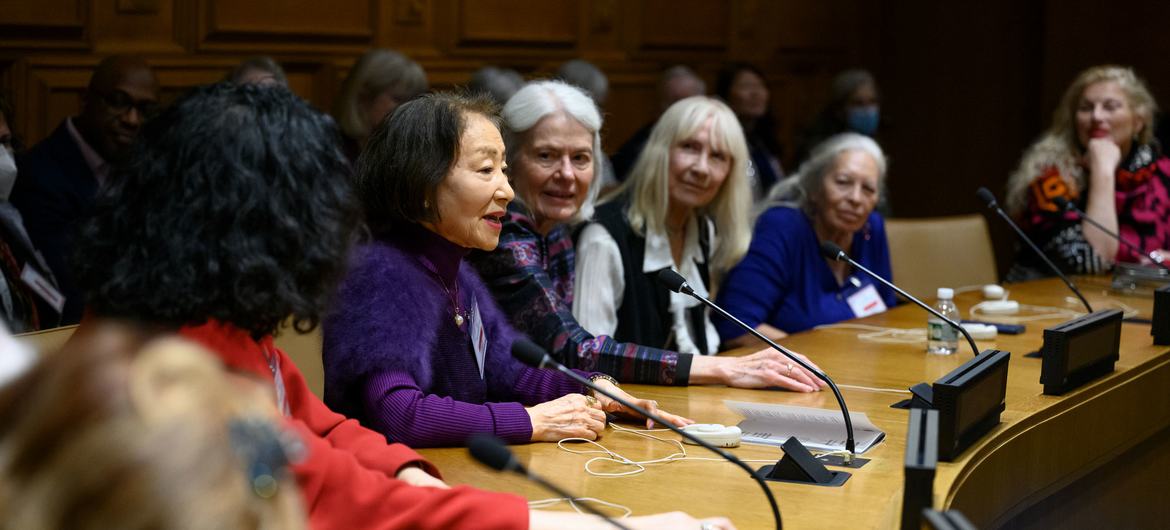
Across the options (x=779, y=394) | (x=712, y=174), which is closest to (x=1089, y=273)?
(x=712, y=174)

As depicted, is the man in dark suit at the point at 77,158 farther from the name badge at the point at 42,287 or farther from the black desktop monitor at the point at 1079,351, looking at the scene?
the black desktop monitor at the point at 1079,351

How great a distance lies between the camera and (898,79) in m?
7.80

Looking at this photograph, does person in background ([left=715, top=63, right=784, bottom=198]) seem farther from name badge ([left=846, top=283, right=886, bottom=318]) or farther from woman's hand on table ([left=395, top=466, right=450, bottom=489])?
woman's hand on table ([left=395, top=466, right=450, bottom=489])

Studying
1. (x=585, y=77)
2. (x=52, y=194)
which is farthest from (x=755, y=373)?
(x=585, y=77)

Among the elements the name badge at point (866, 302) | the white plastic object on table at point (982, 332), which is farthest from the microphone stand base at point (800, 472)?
the name badge at point (866, 302)

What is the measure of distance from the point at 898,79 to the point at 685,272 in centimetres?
477

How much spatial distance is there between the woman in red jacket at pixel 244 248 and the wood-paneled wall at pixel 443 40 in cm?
195

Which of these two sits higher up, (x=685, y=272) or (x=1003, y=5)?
(x=1003, y=5)

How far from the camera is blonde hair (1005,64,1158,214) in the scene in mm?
4691

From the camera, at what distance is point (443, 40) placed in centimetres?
538

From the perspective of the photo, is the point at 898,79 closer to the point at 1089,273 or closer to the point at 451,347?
the point at 1089,273

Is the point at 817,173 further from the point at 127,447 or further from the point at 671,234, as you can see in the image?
the point at 127,447

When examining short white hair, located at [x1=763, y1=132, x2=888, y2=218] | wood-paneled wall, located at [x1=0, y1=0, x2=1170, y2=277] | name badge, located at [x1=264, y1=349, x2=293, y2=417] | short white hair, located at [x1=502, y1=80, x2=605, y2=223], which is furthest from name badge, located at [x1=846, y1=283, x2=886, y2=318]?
name badge, located at [x1=264, y1=349, x2=293, y2=417]

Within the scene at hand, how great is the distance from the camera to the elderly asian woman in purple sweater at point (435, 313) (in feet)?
6.75
